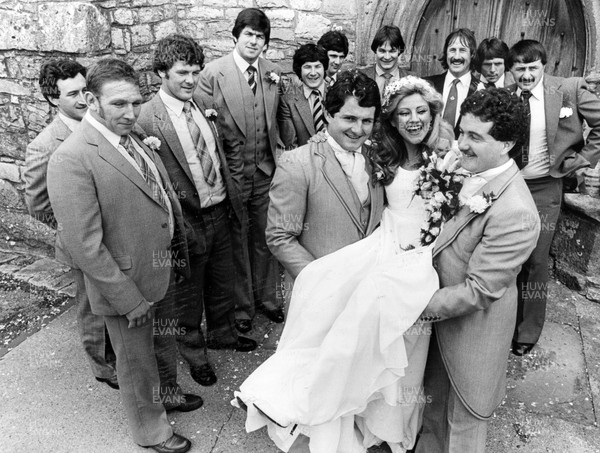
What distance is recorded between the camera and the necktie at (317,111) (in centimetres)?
470

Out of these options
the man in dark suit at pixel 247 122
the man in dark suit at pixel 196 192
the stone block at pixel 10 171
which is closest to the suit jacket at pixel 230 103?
the man in dark suit at pixel 247 122

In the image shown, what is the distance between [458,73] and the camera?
455 centimetres

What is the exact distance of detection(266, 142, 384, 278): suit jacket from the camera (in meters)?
2.93

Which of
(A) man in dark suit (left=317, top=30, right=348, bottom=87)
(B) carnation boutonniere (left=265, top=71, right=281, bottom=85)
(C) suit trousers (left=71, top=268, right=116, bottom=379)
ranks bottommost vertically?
(C) suit trousers (left=71, top=268, right=116, bottom=379)

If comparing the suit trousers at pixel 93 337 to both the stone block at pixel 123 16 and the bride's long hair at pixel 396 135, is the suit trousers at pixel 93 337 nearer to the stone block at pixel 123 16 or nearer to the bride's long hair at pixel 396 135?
the bride's long hair at pixel 396 135

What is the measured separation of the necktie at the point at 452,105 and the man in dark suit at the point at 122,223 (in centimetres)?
254

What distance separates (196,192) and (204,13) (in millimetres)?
2639

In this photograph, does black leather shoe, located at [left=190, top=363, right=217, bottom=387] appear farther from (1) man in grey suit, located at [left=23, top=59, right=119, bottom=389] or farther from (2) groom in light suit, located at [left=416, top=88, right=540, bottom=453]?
(2) groom in light suit, located at [left=416, top=88, right=540, bottom=453]

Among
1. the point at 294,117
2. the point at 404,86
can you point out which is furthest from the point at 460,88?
the point at 404,86

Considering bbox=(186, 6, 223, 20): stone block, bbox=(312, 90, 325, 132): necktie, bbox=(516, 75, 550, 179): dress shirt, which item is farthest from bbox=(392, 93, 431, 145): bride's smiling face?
bbox=(186, 6, 223, 20): stone block

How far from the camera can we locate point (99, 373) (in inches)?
149

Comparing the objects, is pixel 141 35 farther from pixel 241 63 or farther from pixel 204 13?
pixel 241 63

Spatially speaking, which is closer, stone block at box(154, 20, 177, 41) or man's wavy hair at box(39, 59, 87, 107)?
man's wavy hair at box(39, 59, 87, 107)

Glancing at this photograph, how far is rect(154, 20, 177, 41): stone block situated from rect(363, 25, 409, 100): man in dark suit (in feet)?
7.12
